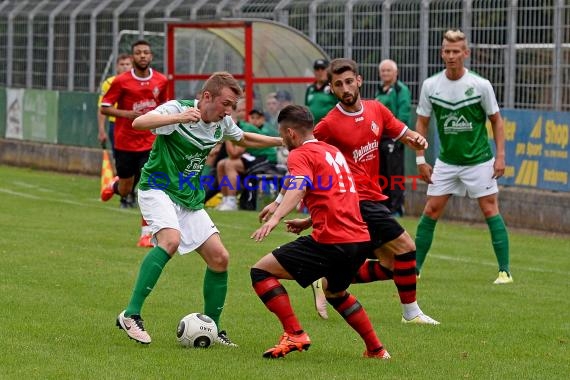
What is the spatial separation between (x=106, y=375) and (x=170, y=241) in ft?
4.65

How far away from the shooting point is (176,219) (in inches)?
362

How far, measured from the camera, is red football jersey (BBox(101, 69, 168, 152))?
49.7 feet

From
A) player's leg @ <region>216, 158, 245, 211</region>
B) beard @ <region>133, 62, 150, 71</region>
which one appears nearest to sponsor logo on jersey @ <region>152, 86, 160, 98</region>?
beard @ <region>133, 62, 150, 71</region>

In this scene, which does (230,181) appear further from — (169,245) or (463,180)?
(169,245)

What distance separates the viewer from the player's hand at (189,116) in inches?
344

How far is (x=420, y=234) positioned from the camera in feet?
40.8

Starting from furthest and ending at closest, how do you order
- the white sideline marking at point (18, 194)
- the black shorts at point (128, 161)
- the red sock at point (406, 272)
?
the white sideline marking at point (18, 194) → the black shorts at point (128, 161) → the red sock at point (406, 272)

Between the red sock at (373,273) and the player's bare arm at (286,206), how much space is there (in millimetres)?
2081

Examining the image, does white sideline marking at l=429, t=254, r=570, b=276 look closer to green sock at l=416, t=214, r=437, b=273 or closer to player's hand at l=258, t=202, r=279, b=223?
green sock at l=416, t=214, r=437, b=273

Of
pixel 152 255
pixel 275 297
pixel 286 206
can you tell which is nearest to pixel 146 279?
pixel 152 255

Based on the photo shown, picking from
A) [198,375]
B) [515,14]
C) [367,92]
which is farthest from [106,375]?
[367,92]

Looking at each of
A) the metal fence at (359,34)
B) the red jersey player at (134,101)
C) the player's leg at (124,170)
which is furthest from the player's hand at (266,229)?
the metal fence at (359,34)

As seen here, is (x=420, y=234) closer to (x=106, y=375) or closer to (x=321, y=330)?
(x=321, y=330)

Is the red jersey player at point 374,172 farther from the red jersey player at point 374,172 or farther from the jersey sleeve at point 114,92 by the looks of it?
the jersey sleeve at point 114,92
